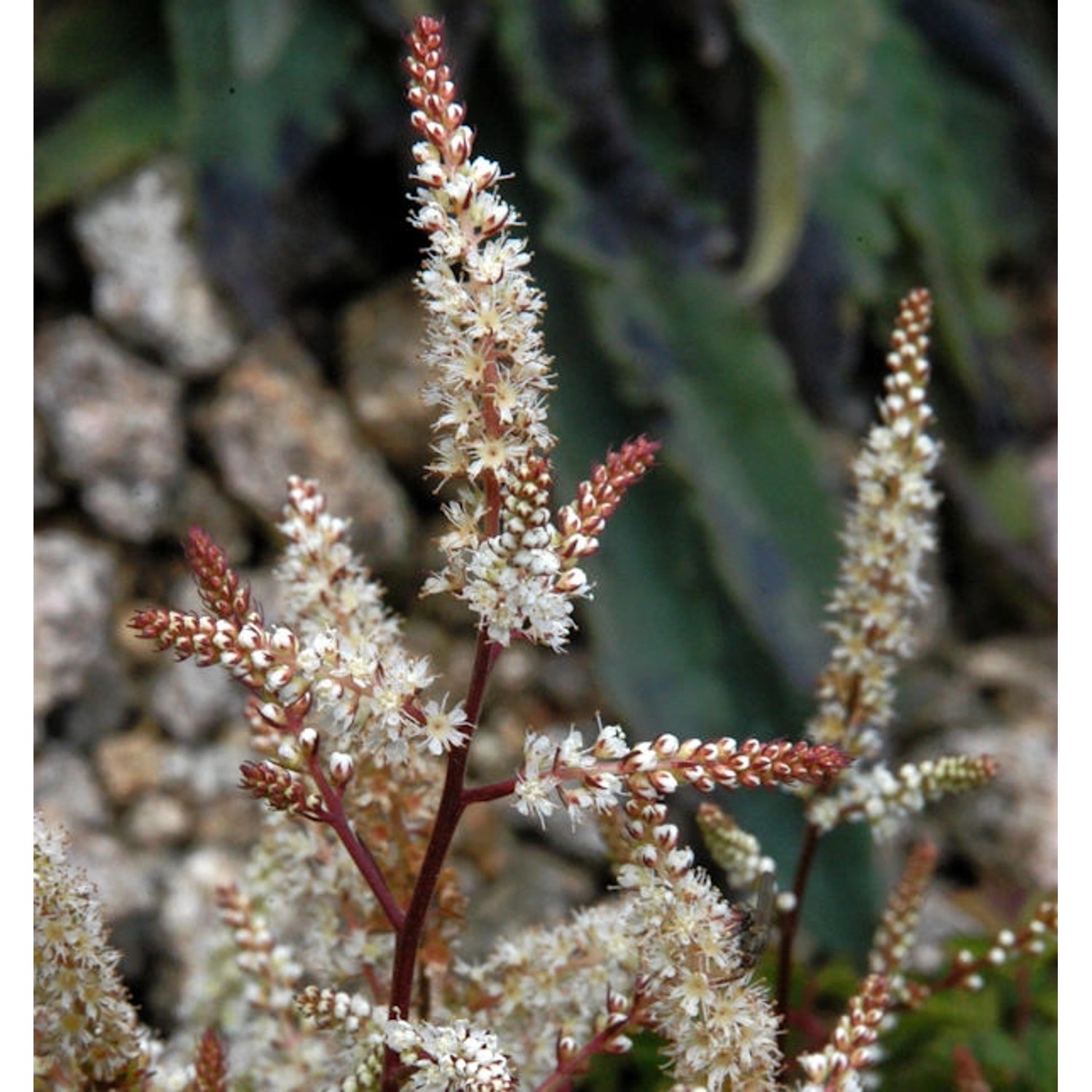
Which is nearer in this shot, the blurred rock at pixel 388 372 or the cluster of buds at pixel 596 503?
the cluster of buds at pixel 596 503

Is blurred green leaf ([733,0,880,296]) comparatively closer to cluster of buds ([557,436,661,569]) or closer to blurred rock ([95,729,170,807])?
blurred rock ([95,729,170,807])

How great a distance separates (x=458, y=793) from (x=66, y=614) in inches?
35.2

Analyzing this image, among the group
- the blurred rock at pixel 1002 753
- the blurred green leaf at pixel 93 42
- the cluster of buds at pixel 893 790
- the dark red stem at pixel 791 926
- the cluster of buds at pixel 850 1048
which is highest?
the blurred green leaf at pixel 93 42

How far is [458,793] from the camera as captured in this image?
0.45 m

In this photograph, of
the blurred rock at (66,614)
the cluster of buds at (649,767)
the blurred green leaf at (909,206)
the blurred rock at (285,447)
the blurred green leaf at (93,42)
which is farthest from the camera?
the blurred green leaf at (909,206)

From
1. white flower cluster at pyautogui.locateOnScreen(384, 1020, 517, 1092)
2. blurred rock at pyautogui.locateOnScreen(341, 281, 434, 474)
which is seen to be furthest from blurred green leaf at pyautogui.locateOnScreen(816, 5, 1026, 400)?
white flower cluster at pyautogui.locateOnScreen(384, 1020, 517, 1092)

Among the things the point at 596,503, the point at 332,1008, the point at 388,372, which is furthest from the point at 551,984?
the point at 388,372

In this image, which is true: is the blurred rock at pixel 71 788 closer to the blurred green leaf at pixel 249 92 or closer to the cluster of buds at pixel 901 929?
the blurred green leaf at pixel 249 92

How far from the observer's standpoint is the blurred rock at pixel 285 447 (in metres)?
1.35

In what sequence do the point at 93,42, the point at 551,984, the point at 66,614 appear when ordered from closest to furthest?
the point at 551,984 < the point at 66,614 < the point at 93,42

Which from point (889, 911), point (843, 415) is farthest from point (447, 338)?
point (843, 415)

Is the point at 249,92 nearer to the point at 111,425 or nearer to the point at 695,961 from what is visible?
the point at 111,425

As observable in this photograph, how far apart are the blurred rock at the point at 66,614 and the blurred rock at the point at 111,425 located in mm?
44

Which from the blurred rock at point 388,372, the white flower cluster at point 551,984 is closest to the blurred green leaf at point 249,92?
the blurred rock at point 388,372
